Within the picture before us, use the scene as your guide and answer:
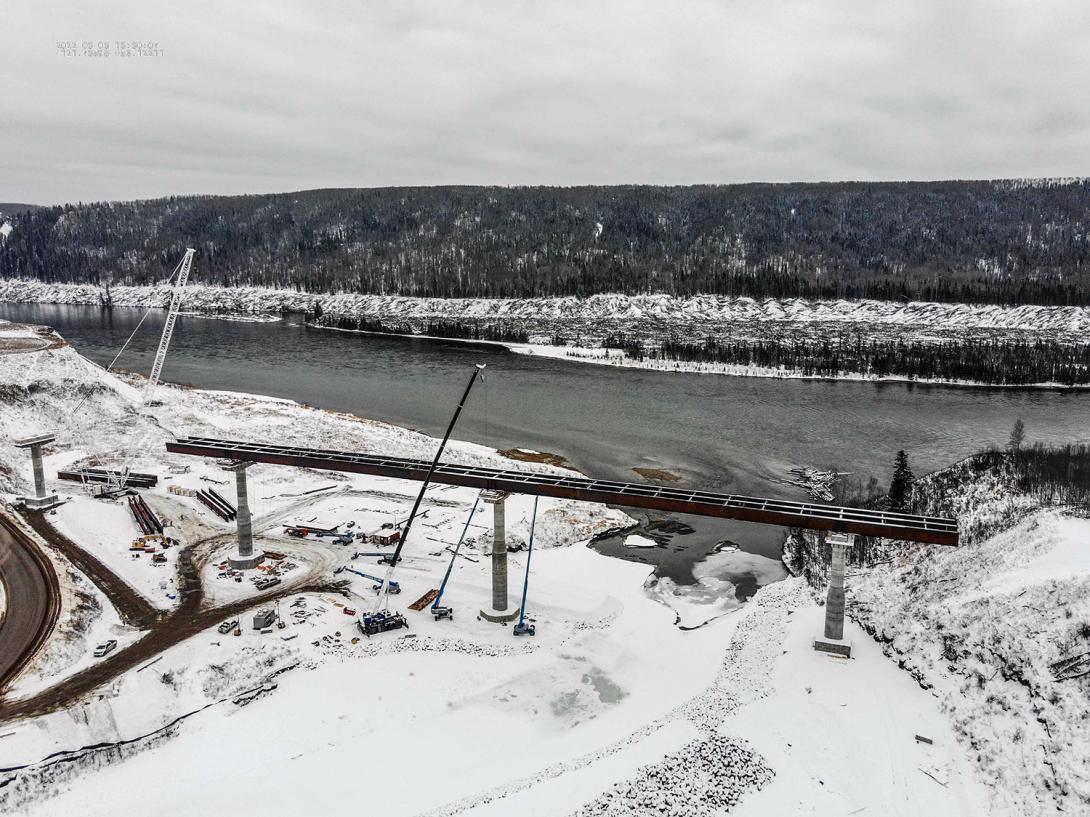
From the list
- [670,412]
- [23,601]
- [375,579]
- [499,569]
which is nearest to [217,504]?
[23,601]

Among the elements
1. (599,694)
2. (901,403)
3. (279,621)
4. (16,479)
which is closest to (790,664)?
(599,694)

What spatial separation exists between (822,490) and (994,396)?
7053cm

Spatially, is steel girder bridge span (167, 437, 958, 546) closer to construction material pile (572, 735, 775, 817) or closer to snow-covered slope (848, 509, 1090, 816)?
snow-covered slope (848, 509, 1090, 816)

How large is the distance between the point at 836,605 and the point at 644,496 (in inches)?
416

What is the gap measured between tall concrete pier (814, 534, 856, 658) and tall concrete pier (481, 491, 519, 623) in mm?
16048

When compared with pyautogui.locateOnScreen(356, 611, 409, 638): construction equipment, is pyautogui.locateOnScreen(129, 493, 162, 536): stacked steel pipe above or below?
above

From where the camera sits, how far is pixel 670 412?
314ft

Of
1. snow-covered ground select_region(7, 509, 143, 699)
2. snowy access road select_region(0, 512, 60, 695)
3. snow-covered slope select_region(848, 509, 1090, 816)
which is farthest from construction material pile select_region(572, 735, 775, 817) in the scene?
snowy access road select_region(0, 512, 60, 695)

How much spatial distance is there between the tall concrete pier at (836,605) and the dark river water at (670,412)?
9127mm

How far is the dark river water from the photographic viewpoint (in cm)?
6769

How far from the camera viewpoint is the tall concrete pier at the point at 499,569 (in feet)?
122

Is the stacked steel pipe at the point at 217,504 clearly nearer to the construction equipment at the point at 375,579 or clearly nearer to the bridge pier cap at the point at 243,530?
the bridge pier cap at the point at 243,530

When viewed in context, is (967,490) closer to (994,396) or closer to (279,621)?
(279,621)

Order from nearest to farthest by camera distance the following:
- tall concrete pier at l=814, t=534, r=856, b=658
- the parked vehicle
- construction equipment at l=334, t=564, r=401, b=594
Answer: tall concrete pier at l=814, t=534, r=856, b=658, the parked vehicle, construction equipment at l=334, t=564, r=401, b=594
